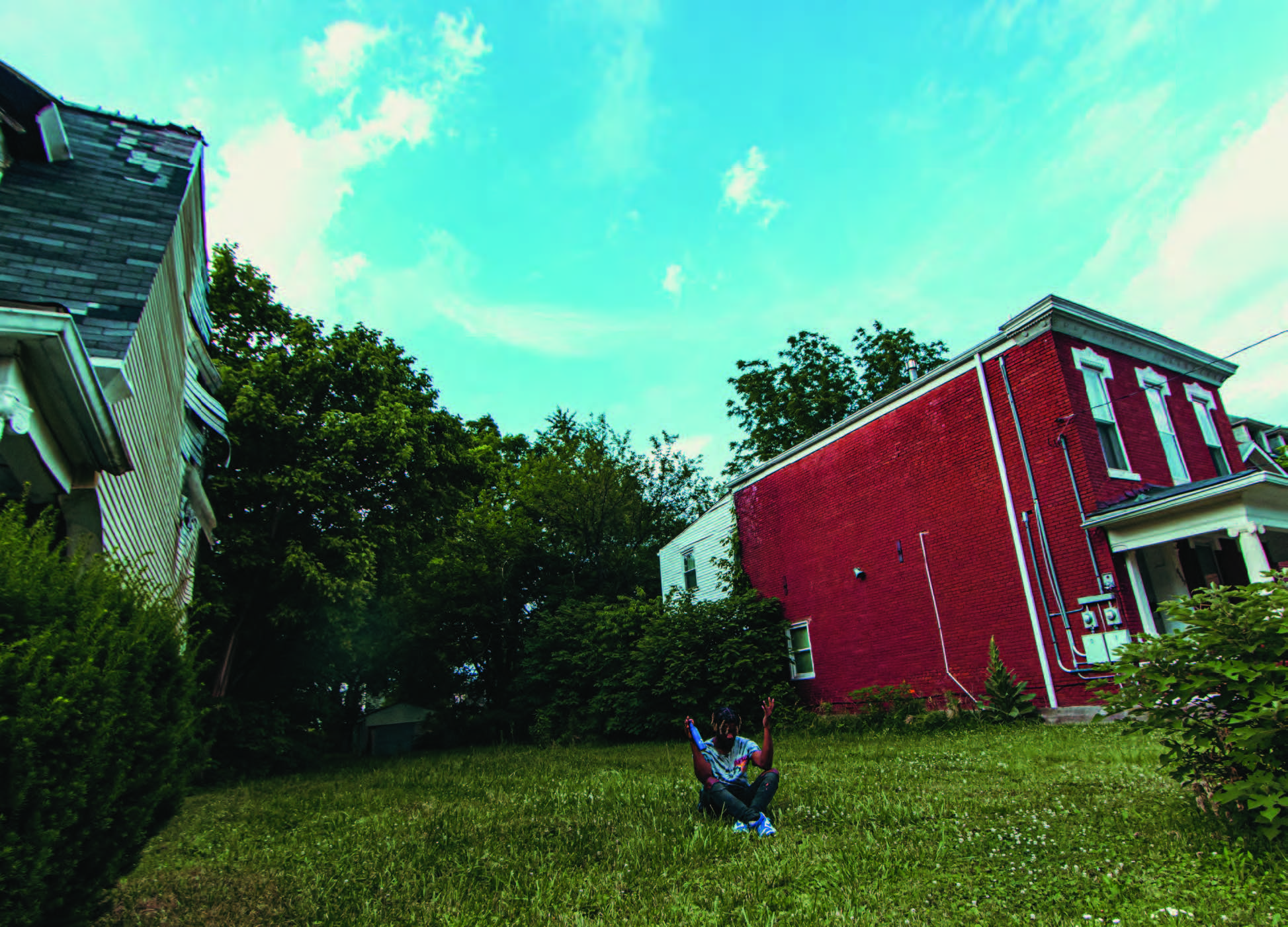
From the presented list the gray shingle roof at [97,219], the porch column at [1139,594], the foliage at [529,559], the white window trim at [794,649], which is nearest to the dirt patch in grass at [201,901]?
the gray shingle roof at [97,219]

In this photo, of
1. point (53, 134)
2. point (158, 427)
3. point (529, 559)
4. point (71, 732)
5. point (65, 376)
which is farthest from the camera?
point (529, 559)

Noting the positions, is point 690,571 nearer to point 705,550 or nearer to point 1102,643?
point 705,550

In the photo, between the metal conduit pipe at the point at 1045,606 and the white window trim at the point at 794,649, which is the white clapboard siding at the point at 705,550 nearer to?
the white window trim at the point at 794,649

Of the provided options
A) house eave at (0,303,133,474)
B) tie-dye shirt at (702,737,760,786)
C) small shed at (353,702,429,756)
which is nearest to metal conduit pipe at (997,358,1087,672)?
tie-dye shirt at (702,737,760,786)

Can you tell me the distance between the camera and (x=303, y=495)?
16.4 metres

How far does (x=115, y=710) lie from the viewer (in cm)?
335

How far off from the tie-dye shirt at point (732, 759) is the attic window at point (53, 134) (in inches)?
367

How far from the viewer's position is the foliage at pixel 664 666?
1817cm

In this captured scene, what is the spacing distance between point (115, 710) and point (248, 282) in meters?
19.2

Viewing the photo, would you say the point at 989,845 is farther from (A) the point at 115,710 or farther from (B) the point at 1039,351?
(B) the point at 1039,351

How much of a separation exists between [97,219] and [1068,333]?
15674mm

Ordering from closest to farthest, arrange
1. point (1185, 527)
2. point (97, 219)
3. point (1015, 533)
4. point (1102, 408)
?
1. point (97, 219)
2. point (1185, 527)
3. point (1015, 533)
4. point (1102, 408)

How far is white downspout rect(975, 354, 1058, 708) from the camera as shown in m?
13.1

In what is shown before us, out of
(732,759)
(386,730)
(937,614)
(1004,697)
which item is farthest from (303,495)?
(386,730)
